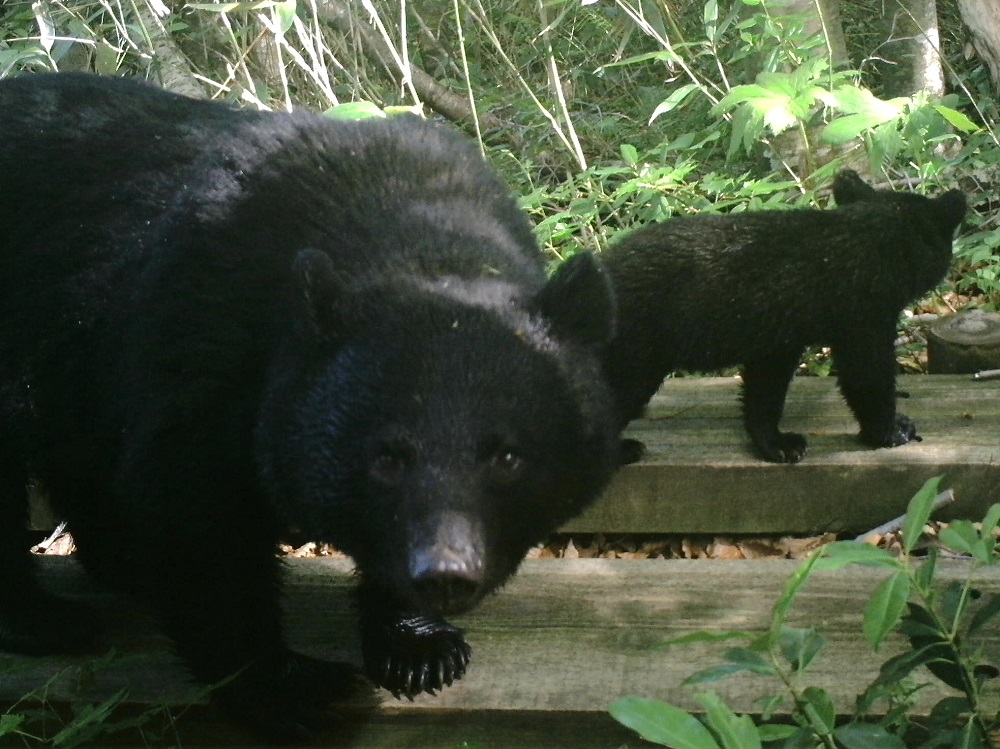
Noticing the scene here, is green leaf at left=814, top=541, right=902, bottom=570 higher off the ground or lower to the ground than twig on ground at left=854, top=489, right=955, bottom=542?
higher

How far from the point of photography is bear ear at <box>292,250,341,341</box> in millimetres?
2619

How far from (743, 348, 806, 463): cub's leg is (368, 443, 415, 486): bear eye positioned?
198 centimetres

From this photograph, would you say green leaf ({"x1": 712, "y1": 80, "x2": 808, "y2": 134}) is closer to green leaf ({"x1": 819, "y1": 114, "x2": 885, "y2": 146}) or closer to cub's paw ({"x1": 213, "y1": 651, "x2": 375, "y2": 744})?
green leaf ({"x1": 819, "y1": 114, "x2": 885, "y2": 146})

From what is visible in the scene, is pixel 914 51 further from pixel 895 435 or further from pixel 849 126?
pixel 895 435

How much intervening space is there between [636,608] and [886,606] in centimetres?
133

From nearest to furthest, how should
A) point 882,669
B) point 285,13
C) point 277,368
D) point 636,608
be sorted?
point 882,669 < point 277,368 < point 636,608 < point 285,13

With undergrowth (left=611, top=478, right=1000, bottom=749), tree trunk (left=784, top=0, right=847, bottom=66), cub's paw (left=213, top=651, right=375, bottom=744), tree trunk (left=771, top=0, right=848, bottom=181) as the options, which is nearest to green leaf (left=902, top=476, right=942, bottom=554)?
undergrowth (left=611, top=478, right=1000, bottom=749)

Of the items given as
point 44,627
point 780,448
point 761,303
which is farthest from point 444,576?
point 761,303

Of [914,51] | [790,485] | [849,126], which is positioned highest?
[914,51]

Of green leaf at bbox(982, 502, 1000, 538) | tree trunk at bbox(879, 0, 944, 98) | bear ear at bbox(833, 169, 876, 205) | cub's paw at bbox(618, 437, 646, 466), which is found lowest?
cub's paw at bbox(618, 437, 646, 466)

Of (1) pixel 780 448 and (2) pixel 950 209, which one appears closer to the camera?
(1) pixel 780 448

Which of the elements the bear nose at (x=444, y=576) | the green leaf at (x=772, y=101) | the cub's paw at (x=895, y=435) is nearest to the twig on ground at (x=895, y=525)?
the cub's paw at (x=895, y=435)

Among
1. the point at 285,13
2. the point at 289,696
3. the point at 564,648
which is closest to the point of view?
the point at 289,696

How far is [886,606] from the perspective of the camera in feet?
6.48
